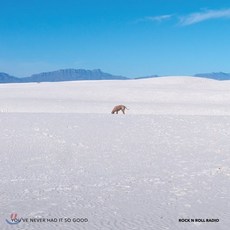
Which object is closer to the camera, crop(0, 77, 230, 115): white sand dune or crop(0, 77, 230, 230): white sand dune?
crop(0, 77, 230, 230): white sand dune

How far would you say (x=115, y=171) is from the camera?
11352 millimetres

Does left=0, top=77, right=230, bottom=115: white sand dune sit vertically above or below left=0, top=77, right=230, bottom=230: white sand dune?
above

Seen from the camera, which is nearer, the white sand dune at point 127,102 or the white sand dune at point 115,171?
the white sand dune at point 115,171

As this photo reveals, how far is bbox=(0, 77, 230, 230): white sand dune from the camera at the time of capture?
7.43 m

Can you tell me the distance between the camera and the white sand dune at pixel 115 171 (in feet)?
24.4

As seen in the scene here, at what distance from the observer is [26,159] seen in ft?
43.2

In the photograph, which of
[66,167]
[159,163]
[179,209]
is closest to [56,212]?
[179,209]

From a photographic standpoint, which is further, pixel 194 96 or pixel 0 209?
pixel 194 96

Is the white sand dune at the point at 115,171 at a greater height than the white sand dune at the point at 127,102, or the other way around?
the white sand dune at the point at 127,102

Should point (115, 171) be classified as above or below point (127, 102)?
below

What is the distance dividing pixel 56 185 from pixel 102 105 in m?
28.6

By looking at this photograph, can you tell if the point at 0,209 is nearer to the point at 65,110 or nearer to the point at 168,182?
the point at 168,182

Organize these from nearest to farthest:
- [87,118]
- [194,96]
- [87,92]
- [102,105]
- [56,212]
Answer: [56,212] < [87,118] < [102,105] < [194,96] < [87,92]

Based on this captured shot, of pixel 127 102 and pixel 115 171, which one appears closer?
pixel 115 171
